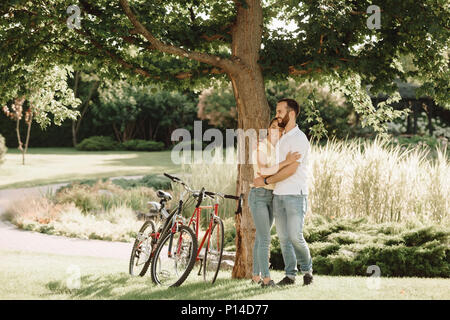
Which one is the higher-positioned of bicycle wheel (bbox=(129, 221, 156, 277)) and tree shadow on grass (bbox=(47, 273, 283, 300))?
bicycle wheel (bbox=(129, 221, 156, 277))

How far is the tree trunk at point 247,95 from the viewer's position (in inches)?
227

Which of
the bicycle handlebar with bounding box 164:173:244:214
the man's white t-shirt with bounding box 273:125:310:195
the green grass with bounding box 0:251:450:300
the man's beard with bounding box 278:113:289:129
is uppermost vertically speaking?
the man's beard with bounding box 278:113:289:129

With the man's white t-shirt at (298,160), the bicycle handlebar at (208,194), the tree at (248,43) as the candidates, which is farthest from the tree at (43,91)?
the man's white t-shirt at (298,160)

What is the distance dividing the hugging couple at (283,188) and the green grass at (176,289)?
33 centimetres

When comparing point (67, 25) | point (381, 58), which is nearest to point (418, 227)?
point (381, 58)

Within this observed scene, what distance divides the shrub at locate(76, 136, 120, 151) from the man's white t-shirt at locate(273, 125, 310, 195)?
26.9 meters

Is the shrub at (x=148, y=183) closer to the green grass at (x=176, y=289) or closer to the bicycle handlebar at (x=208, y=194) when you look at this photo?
the green grass at (x=176, y=289)

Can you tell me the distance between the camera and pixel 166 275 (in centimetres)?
530

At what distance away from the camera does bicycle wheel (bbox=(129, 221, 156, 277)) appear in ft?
18.7

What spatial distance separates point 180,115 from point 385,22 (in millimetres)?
26144

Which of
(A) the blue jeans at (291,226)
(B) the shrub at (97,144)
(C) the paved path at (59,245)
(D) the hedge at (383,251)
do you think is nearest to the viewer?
(A) the blue jeans at (291,226)

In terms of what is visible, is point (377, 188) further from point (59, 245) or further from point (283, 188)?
point (59, 245)

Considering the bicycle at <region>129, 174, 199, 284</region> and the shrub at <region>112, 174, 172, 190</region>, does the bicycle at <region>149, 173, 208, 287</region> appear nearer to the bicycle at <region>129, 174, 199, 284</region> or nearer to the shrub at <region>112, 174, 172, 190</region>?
the bicycle at <region>129, 174, 199, 284</region>

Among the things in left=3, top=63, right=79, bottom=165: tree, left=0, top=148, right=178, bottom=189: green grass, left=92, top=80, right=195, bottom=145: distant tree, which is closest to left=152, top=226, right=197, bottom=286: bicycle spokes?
left=3, top=63, right=79, bottom=165: tree
